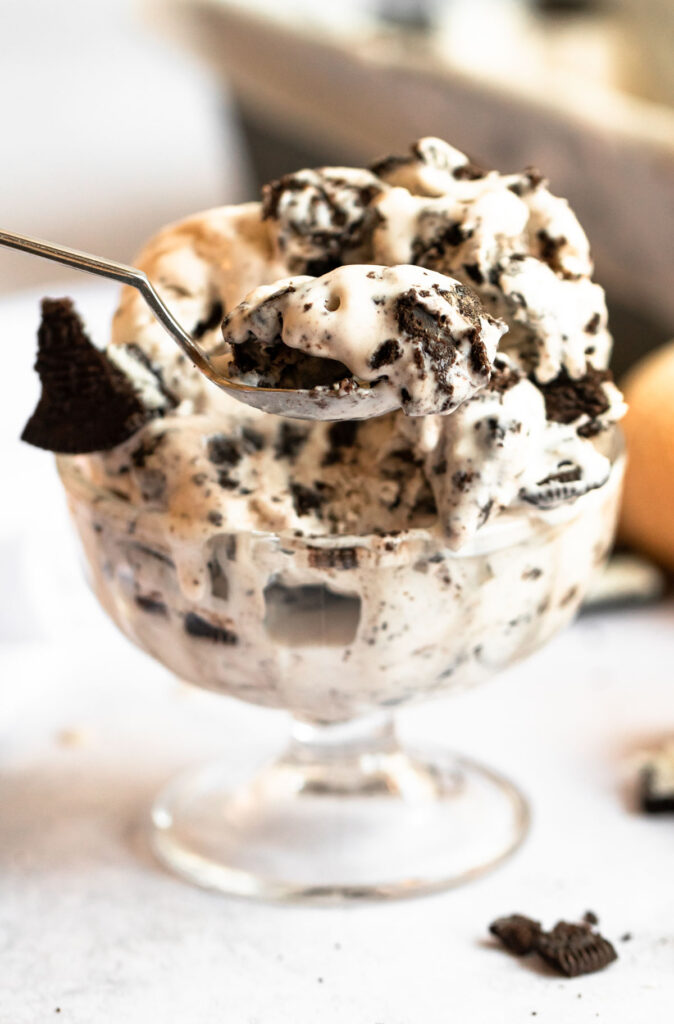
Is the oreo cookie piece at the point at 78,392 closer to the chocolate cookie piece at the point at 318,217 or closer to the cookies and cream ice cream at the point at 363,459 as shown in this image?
the cookies and cream ice cream at the point at 363,459

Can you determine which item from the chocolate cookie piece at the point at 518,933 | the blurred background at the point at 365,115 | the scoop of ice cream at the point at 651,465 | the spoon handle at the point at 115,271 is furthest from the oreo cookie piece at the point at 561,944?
the blurred background at the point at 365,115

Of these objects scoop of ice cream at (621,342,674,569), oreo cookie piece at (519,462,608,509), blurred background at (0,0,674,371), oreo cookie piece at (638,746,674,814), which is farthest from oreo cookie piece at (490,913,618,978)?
blurred background at (0,0,674,371)

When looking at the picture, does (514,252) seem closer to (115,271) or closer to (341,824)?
(115,271)

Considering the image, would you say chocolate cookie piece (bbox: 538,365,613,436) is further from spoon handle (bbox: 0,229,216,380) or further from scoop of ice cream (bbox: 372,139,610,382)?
spoon handle (bbox: 0,229,216,380)

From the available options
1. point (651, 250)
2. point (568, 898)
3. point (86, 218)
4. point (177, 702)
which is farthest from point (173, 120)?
point (568, 898)

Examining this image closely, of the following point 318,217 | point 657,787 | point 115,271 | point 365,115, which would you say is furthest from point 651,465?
point 365,115

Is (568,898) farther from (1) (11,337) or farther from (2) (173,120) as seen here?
(2) (173,120)

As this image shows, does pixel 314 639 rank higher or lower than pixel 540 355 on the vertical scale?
lower
